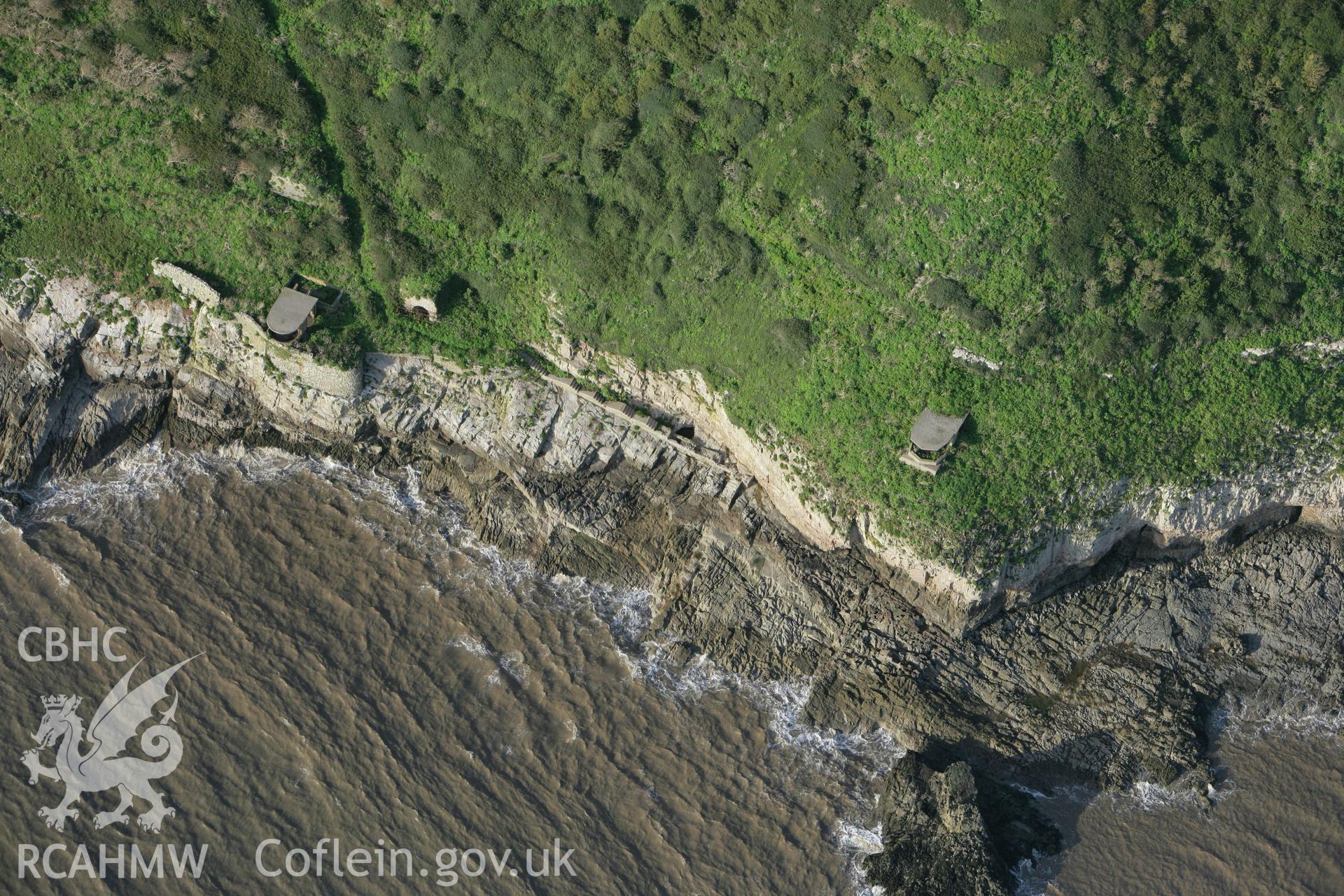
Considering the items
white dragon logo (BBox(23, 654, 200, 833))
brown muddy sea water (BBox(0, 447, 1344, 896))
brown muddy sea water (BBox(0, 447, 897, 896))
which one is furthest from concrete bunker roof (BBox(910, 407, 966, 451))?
Answer: white dragon logo (BBox(23, 654, 200, 833))

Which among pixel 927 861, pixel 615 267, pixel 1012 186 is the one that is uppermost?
pixel 1012 186

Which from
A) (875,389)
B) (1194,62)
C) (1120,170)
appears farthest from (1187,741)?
(1194,62)

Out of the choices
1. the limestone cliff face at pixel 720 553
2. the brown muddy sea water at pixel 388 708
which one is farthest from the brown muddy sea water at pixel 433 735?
the limestone cliff face at pixel 720 553

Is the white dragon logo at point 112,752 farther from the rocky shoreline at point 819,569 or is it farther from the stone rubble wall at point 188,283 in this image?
the stone rubble wall at point 188,283

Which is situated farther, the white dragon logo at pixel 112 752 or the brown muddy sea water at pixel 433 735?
the brown muddy sea water at pixel 433 735

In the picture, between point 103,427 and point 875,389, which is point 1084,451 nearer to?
point 875,389

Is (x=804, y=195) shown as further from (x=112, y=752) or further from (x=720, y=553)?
(x=112, y=752)

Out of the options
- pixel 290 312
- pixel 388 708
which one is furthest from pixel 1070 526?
pixel 290 312

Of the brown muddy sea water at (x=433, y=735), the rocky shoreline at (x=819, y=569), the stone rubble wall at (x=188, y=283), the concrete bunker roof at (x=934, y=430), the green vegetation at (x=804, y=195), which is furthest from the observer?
the stone rubble wall at (x=188, y=283)

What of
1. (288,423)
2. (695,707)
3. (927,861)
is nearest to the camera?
(927,861)
